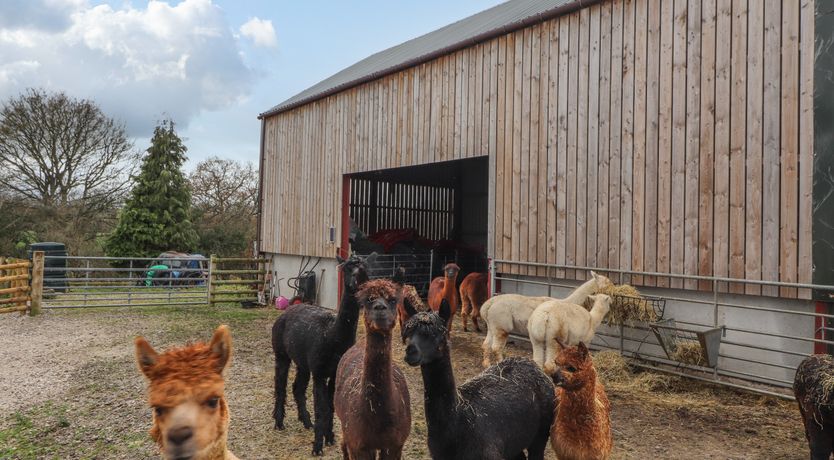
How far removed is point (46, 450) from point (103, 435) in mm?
478

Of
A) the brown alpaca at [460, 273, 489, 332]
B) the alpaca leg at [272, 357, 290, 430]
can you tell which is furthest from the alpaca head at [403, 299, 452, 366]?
the brown alpaca at [460, 273, 489, 332]

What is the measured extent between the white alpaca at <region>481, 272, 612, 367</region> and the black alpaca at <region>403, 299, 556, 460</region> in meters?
3.89

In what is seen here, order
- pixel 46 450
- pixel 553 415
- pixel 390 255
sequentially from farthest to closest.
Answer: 1. pixel 390 255
2. pixel 46 450
3. pixel 553 415

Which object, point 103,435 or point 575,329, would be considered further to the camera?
point 575,329

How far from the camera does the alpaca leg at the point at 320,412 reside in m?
4.50

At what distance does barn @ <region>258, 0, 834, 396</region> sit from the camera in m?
5.98

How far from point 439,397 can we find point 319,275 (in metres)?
11.5

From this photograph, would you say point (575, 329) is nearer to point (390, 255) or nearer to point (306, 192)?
point (390, 255)

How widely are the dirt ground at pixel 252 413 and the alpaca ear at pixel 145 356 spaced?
9.49 ft

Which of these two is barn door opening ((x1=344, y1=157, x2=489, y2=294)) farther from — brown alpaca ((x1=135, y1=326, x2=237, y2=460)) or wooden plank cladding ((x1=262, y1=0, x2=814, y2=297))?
brown alpaca ((x1=135, y1=326, x2=237, y2=460))

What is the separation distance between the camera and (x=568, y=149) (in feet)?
27.5

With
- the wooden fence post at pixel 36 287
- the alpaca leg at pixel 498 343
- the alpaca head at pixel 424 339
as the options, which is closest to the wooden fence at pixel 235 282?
the wooden fence post at pixel 36 287

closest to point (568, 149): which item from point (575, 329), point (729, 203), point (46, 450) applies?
point (729, 203)

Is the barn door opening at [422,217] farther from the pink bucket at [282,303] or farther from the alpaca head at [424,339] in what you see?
the alpaca head at [424,339]
